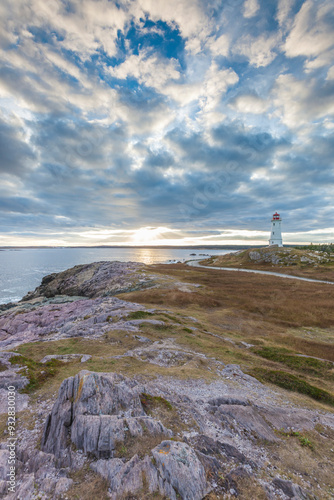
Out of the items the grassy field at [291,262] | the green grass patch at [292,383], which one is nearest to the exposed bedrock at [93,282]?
the green grass patch at [292,383]

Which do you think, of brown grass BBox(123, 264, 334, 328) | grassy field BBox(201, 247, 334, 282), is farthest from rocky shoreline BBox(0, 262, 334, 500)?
grassy field BBox(201, 247, 334, 282)

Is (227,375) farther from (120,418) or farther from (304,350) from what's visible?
(304,350)

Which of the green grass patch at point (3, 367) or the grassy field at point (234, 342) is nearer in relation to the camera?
the green grass patch at point (3, 367)

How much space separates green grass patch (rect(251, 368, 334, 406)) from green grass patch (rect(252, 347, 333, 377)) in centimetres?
243

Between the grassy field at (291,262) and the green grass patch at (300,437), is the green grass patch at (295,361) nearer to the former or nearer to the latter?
the green grass patch at (300,437)

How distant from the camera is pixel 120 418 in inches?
316

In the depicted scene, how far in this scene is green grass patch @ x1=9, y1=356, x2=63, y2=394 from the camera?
1078 centimetres

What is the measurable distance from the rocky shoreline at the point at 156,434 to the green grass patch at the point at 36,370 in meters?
0.20

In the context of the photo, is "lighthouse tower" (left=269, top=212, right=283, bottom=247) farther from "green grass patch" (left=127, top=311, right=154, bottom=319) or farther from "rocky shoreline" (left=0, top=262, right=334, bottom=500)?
"rocky shoreline" (left=0, top=262, right=334, bottom=500)

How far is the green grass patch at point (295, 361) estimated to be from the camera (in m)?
15.1

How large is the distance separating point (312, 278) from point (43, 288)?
3403 inches

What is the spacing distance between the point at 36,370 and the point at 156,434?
8.80 meters

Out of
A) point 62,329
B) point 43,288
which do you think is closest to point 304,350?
point 62,329

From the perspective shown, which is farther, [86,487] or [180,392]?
[180,392]
